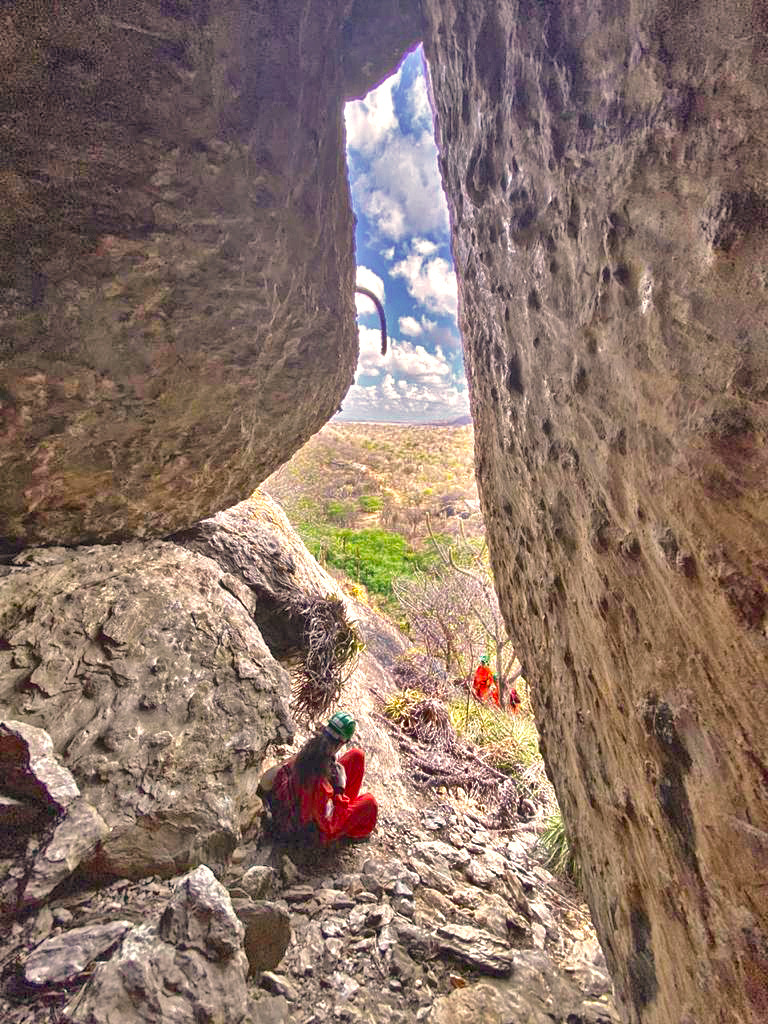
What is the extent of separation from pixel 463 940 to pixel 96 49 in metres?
4.09

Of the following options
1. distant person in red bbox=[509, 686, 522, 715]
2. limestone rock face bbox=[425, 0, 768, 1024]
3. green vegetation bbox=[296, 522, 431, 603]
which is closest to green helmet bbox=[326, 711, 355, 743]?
limestone rock face bbox=[425, 0, 768, 1024]

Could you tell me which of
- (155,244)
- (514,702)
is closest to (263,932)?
(155,244)

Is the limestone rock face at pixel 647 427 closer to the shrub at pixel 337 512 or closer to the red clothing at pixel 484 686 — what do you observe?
the red clothing at pixel 484 686

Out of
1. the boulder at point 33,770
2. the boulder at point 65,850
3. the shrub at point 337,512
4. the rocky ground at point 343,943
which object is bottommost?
the shrub at point 337,512

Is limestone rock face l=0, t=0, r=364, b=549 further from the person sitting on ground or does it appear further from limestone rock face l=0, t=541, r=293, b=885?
the person sitting on ground

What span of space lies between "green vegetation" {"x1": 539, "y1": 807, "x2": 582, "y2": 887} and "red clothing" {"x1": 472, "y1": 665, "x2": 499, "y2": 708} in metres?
4.01

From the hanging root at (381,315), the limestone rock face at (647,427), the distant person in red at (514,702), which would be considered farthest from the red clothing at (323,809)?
the distant person in red at (514,702)

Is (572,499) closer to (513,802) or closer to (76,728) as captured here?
(76,728)

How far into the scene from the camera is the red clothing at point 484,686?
846 centimetres

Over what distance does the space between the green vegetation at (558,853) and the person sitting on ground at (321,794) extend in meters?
1.53

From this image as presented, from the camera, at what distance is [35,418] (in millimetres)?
2299

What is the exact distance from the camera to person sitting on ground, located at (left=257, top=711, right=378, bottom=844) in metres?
3.13

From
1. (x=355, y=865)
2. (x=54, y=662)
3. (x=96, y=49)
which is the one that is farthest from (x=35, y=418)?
(x=355, y=865)

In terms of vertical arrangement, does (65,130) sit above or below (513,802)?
above
